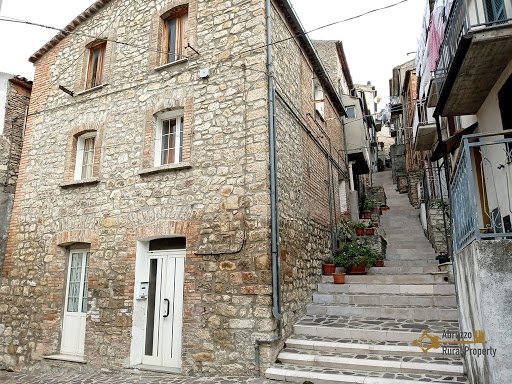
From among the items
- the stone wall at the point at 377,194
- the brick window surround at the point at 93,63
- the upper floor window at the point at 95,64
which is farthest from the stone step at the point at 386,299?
the stone wall at the point at 377,194

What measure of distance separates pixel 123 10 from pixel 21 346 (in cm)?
810

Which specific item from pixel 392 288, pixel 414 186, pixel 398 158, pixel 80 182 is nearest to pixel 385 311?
pixel 392 288

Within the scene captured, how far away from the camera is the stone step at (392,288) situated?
759 centimetres

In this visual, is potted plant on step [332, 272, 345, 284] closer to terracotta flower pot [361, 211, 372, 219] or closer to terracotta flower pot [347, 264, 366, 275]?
terracotta flower pot [347, 264, 366, 275]

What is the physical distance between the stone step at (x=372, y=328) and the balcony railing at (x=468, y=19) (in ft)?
14.3

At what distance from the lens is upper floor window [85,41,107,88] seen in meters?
9.42

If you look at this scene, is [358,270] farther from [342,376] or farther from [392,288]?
[342,376]

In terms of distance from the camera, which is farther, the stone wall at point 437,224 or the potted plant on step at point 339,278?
the stone wall at point 437,224

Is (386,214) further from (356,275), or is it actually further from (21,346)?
(21,346)

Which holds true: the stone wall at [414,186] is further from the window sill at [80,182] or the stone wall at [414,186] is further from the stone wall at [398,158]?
the window sill at [80,182]

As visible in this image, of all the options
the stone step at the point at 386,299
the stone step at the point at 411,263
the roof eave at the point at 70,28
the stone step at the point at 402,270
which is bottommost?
the stone step at the point at 386,299

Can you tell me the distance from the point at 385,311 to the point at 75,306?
649cm

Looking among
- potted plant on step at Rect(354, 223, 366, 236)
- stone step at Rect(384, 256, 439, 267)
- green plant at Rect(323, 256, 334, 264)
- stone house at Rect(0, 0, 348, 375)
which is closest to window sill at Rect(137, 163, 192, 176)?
stone house at Rect(0, 0, 348, 375)

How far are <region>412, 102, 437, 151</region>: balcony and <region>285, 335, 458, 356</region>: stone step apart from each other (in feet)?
22.9
